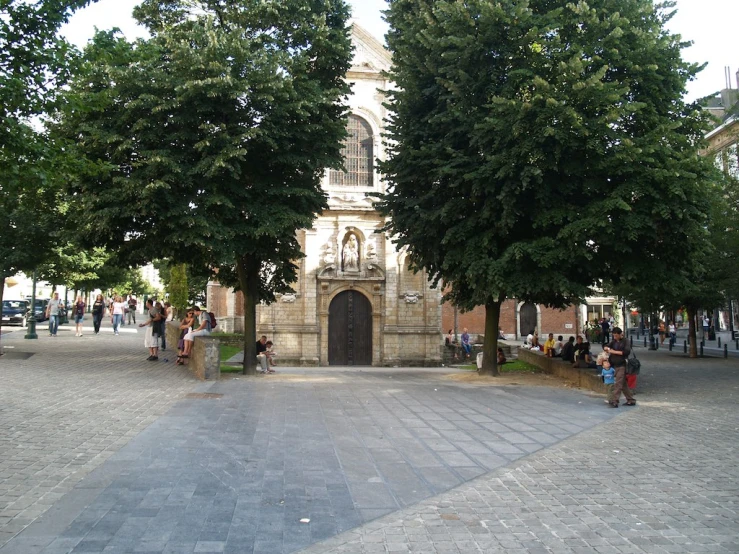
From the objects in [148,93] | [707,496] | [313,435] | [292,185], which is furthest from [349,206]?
[707,496]

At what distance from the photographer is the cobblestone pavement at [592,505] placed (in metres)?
5.07

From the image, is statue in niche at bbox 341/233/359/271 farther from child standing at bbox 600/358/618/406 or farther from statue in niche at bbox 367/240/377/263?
child standing at bbox 600/358/618/406

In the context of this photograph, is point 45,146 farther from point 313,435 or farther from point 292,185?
point 292,185

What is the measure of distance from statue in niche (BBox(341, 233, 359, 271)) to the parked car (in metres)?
20.2

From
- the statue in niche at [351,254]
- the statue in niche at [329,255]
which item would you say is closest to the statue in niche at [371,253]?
the statue in niche at [351,254]

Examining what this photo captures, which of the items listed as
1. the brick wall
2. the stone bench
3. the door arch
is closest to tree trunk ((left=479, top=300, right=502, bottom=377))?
the stone bench

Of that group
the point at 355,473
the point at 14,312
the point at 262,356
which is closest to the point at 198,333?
the point at 262,356

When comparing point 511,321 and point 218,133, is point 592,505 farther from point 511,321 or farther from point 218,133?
point 511,321

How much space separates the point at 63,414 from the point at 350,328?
2266cm

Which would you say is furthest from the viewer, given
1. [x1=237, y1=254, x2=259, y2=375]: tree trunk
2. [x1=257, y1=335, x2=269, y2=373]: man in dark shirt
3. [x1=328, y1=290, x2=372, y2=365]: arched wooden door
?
[x1=328, y1=290, x2=372, y2=365]: arched wooden door

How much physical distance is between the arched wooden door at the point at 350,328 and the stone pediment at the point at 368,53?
11493mm

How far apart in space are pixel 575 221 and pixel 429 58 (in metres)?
5.81

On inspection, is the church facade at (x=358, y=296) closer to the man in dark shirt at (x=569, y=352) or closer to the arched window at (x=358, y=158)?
the arched window at (x=358, y=158)

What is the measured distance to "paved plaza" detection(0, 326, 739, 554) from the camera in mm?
5164
